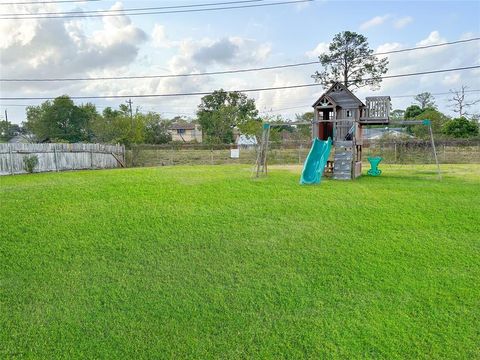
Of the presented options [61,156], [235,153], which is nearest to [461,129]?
[235,153]

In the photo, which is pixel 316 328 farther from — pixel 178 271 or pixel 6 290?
pixel 6 290

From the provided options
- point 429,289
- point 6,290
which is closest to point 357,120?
point 429,289

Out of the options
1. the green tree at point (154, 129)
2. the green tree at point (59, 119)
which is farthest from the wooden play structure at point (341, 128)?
the green tree at point (59, 119)

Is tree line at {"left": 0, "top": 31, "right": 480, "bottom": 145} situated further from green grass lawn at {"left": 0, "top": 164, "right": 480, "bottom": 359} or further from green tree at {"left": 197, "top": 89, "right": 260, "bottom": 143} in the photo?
green grass lawn at {"left": 0, "top": 164, "right": 480, "bottom": 359}

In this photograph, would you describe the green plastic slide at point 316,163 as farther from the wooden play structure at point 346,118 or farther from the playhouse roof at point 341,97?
the playhouse roof at point 341,97

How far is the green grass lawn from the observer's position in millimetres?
3348

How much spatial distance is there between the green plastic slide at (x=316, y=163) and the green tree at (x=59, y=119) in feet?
140

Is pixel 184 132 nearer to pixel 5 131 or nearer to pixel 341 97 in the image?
pixel 5 131

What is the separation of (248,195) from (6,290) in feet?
16.7

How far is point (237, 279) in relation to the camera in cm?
438

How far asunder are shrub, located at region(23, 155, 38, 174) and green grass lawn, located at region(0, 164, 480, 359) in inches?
408

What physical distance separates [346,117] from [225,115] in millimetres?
29391

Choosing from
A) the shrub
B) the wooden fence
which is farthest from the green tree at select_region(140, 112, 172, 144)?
the shrub

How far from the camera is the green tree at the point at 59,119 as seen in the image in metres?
49.1
